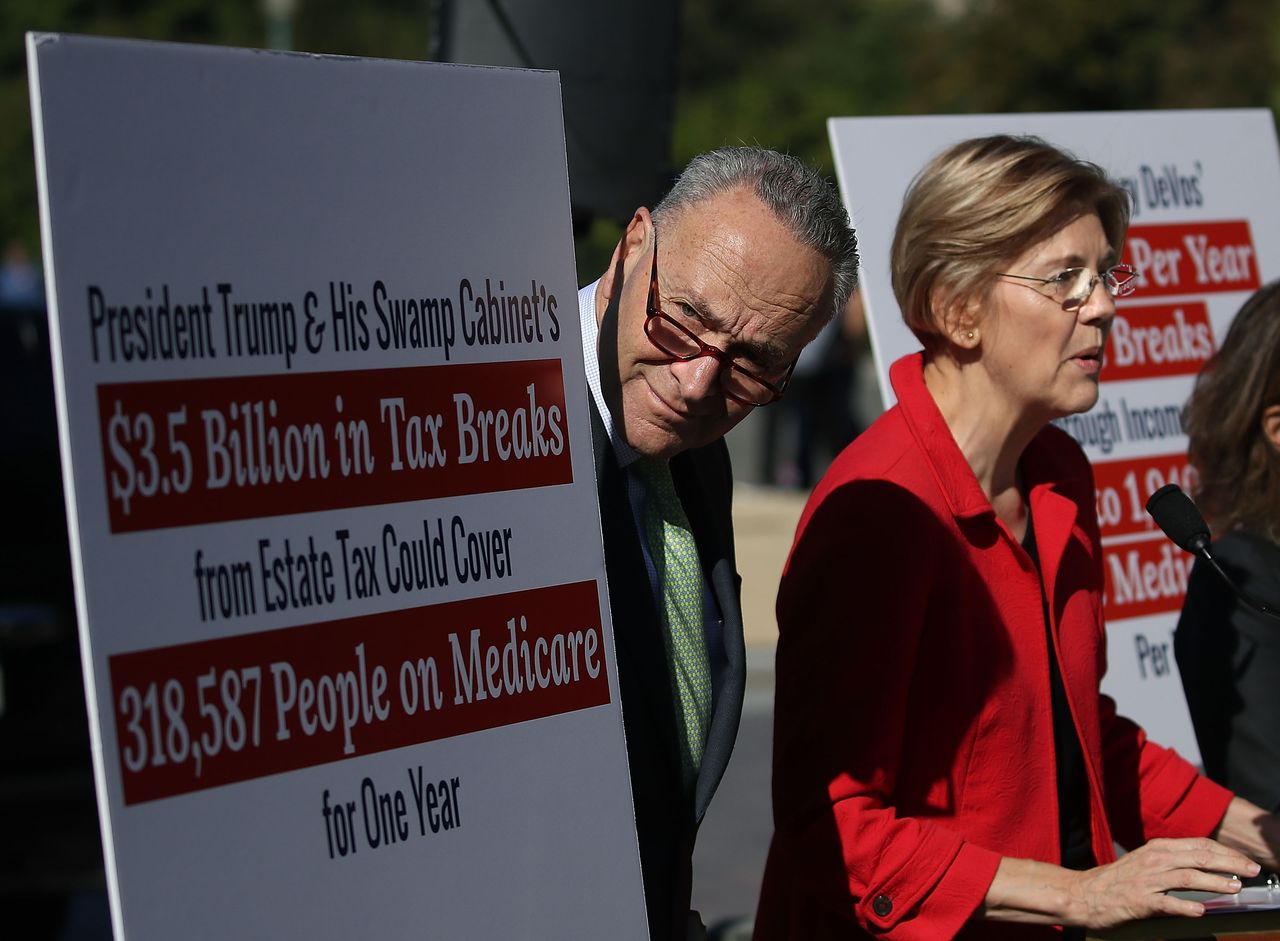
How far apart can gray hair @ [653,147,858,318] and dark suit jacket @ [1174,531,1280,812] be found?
96cm

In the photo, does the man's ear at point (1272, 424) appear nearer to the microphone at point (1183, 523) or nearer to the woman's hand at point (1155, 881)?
the microphone at point (1183, 523)

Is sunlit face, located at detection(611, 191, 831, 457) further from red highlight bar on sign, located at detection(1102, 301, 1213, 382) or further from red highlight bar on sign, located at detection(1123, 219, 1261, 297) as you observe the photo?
red highlight bar on sign, located at detection(1123, 219, 1261, 297)

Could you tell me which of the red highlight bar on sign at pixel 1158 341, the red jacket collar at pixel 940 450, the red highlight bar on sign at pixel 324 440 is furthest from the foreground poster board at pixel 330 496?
the red highlight bar on sign at pixel 1158 341

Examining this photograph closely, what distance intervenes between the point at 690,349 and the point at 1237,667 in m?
1.19

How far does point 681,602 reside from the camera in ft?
6.95

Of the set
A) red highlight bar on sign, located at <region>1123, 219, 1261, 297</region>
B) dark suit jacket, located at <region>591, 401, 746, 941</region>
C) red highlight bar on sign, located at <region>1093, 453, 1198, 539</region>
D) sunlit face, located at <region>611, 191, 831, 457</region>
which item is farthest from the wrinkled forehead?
red highlight bar on sign, located at <region>1123, 219, 1261, 297</region>

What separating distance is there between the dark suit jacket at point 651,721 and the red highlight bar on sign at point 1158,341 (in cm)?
164

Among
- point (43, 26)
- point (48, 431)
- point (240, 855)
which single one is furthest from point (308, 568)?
point (43, 26)

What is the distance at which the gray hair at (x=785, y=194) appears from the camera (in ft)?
6.72

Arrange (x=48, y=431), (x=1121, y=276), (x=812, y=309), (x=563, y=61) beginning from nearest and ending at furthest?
(x=812, y=309), (x=1121, y=276), (x=563, y=61), (x=48, y=431)

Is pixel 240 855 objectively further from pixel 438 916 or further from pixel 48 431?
pixel 48 431

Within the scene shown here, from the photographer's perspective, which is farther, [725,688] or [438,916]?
[725,688]

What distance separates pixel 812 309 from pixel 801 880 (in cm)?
79

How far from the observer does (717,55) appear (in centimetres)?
3834
